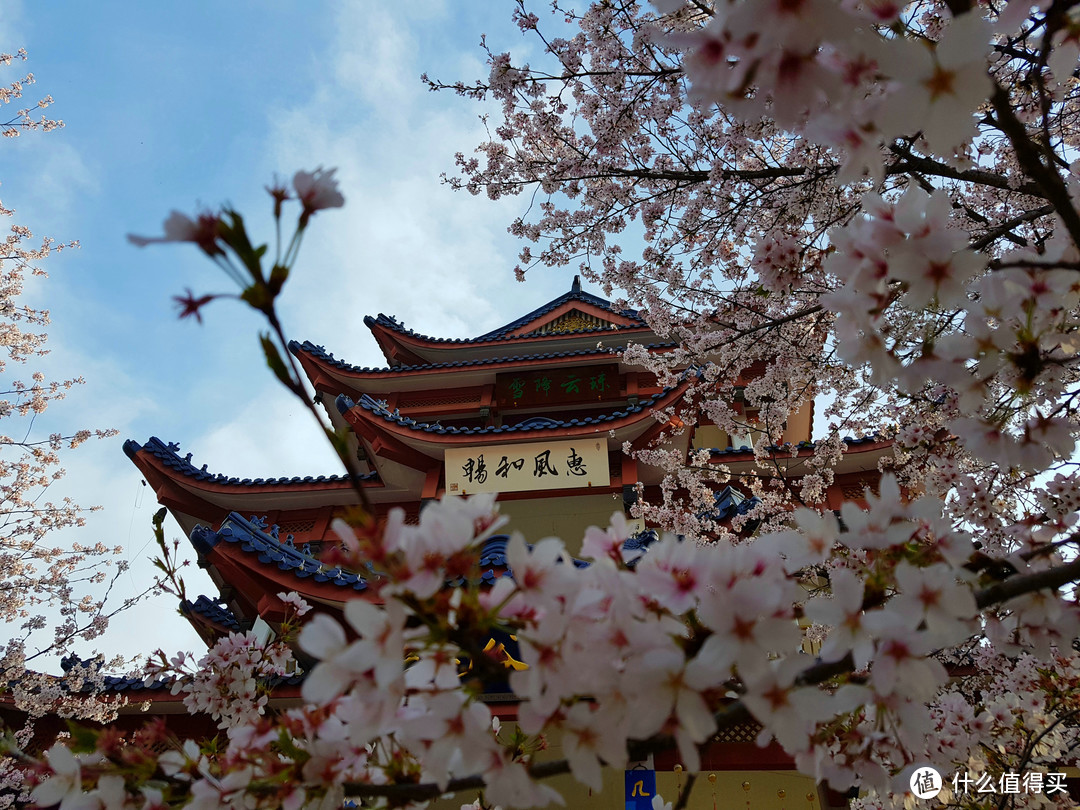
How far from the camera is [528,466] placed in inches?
364

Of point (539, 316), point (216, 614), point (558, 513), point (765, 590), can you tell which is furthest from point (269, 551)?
point (539, 316)

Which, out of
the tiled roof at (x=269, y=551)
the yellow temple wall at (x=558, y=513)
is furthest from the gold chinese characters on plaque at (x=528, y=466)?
the tiled roof at (x=269, y=551)

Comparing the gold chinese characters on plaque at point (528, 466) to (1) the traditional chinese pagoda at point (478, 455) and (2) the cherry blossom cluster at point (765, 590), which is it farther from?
(2) the cherry blossom cluster at point (765, 590)

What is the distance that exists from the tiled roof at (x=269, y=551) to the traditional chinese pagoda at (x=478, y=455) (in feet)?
0.07

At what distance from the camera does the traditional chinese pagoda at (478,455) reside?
20.5 feet

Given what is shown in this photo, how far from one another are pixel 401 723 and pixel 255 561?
5602mm

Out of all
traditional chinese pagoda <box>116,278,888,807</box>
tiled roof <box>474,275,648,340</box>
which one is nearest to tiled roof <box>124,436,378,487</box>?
traditional chinese pagoda <box>116,278,888,807</box>

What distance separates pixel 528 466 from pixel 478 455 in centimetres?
79

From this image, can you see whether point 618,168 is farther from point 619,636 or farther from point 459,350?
point 459,350

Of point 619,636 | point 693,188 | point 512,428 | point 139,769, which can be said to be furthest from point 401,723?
point 512,428

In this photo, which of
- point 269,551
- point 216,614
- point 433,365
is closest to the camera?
point 269,551

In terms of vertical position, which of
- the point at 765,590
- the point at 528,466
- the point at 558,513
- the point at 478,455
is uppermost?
the point at 478,455

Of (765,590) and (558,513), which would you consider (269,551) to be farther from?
(765,590)

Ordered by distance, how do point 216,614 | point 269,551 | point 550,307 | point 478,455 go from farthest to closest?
1. point 550,307
2. point 478,455
3. point 216,614
4. point 269,551
